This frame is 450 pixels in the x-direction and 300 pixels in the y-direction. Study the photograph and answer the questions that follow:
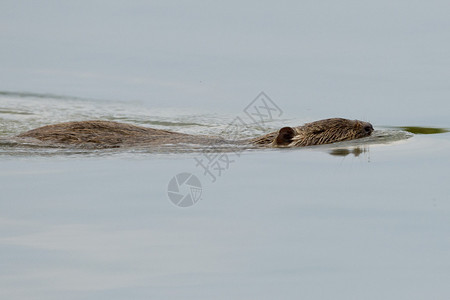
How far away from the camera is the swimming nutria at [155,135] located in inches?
383

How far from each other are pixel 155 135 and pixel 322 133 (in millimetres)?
2221

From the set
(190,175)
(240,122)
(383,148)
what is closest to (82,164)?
(190,175)

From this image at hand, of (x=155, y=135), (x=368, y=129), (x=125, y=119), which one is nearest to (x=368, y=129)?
(x=368, y=129)

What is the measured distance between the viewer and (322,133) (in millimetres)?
10211

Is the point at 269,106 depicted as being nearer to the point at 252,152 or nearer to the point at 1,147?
the point at 252,152

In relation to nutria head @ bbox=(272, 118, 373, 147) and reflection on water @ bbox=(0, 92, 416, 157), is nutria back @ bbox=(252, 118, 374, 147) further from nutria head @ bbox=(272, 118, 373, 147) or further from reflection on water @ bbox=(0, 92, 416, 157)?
reflection on water @ bbox=(0, 92, 416, 157)

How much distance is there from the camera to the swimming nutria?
973 centimetres

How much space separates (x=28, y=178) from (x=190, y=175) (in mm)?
1679

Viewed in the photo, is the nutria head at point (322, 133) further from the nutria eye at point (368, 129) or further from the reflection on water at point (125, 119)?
the reflection on water at point (125, 119)

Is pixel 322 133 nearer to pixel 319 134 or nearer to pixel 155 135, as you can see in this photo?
pixel 319 134

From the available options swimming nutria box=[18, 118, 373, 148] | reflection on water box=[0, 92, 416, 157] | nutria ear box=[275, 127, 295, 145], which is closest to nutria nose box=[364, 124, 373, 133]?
swimming nutria box=[18, 118, 373, 148]

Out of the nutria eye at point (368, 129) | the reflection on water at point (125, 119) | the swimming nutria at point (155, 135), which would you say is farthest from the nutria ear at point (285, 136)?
the nutria eye at point (368, 129)

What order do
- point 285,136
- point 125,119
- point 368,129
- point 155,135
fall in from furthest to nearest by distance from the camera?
1. point 125,119
2. point 368,129
3. point 155,135
4. point 285,136

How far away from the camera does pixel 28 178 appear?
25.8 feet
